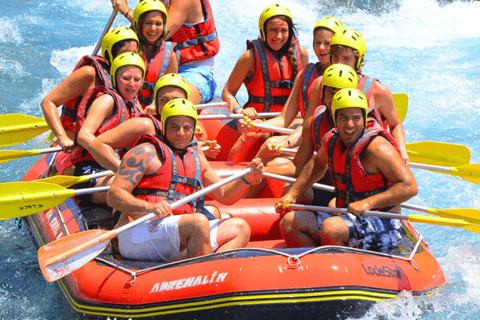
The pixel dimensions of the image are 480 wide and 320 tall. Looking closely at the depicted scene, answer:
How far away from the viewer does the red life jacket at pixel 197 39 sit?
20.7 feet

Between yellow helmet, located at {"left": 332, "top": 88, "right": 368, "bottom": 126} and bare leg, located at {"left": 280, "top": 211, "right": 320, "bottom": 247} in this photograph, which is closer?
yellow helmet, located at {"left": 332, "top": 88, "right": 368, "bottom": 126}

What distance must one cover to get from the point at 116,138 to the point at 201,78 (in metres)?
2.09

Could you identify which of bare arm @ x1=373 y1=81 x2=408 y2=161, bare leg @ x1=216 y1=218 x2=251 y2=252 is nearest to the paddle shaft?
bare leg @ x1=216 y1=218 x2=251 y2=252

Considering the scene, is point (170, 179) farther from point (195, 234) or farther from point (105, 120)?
point (105, 120)

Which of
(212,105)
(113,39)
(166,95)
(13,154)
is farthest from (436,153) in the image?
(13,154)

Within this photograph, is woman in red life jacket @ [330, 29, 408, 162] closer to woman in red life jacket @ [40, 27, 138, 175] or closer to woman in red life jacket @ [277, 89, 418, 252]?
woman in red life jacket @ [277, 89, 418, 252]

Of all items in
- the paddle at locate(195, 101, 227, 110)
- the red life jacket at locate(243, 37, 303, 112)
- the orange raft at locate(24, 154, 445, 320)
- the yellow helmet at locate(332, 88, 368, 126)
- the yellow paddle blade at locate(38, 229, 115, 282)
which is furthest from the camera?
the paddle at locate(195, 101, 227, 110)

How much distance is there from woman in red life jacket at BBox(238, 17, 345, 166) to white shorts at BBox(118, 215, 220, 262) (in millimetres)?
1245

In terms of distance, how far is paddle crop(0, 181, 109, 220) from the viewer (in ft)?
14.9

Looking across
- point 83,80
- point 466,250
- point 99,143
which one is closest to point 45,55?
point 83,80

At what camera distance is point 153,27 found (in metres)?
5.51

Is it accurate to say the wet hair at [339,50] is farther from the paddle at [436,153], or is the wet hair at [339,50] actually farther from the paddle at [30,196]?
the paddle at [30,196]

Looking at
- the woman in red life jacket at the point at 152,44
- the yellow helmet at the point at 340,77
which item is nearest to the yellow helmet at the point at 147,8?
the woman in red life jacket at the point at 152,44

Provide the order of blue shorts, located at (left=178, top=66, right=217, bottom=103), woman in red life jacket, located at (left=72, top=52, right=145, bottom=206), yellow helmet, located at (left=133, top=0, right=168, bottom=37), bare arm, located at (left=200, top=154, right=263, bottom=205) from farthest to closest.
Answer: blue shorts, located at (left=178, top=66, right=217, bottom=103) < yellow helmet, located at (left=133, top=0, right=168, bottom=37) < woman in red life jacket, located at (left=72, top=52, right=145, bottom=206) < bare arm, located at (left=200, top=154, right=263, bottom=205)
